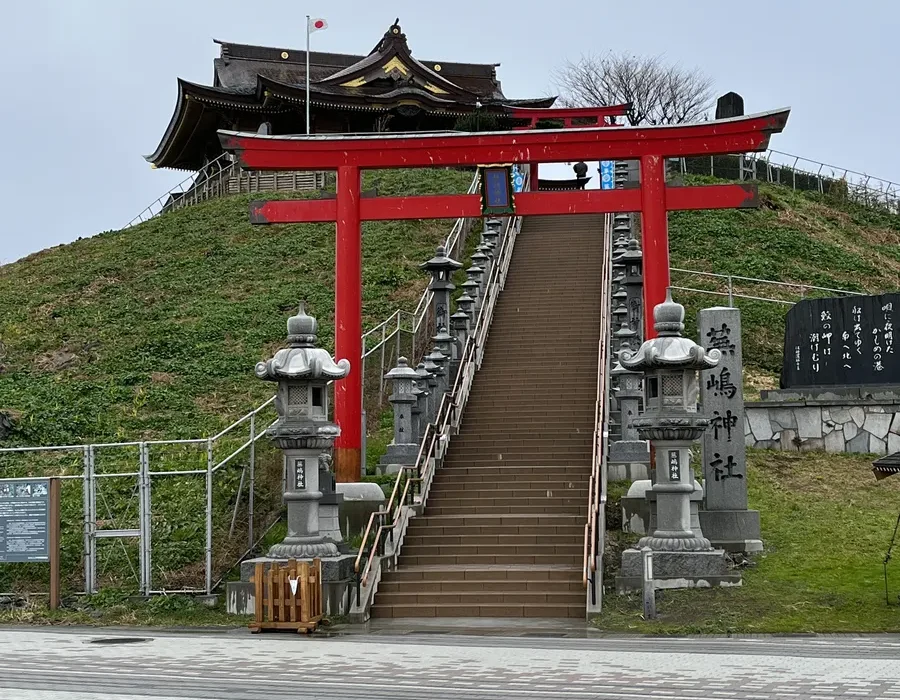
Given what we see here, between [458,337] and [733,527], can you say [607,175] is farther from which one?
[733,527]

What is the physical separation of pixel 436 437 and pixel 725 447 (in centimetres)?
481

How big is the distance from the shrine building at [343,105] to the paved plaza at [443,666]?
29.1 meters

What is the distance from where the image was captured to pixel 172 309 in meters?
32.3

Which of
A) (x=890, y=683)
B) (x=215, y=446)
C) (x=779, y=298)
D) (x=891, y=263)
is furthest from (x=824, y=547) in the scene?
(x=891, y=263)

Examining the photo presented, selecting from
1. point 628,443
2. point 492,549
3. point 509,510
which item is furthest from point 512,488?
point 628,443

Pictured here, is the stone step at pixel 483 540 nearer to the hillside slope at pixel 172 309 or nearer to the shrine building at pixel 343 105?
the hillside slope at pixel 172 309

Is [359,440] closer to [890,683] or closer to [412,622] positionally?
[412,622]

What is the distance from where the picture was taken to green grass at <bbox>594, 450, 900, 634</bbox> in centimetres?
1348


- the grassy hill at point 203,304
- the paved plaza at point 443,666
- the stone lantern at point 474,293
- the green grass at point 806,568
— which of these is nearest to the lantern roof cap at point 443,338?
the stone lantern at point 474,293

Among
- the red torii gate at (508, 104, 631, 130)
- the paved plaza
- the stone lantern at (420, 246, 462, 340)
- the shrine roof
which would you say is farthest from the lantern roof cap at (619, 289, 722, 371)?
the red torii gate at (508, 104, 631, 130)

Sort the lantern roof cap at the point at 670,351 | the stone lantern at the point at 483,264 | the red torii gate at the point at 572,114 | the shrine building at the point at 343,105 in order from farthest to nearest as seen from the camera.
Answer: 1. the shrine building at the point at 343,105
2. the red torii gate at the point at 572,114
3. the stone lantern at the point at 483,264
4. the lantern roof cap at the point at 670,351

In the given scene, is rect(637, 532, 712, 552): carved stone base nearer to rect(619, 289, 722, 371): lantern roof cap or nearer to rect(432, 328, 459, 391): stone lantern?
rect(619, 289, 722, 371): lantern roof cap

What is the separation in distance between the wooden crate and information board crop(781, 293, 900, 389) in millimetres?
11883

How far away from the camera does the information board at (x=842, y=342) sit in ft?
69.8
